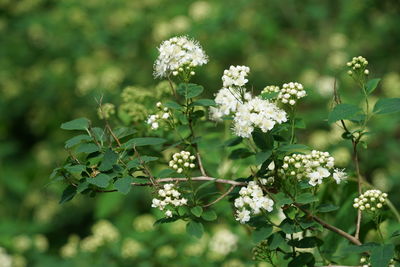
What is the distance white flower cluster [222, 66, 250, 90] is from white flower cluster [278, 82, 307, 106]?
109 mm

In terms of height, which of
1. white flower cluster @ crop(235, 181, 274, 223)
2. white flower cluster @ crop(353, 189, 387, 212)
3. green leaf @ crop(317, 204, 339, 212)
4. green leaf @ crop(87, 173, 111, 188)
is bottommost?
green leaf @ crop(317, 204, 339, 212)

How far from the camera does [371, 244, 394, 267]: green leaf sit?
1.44m

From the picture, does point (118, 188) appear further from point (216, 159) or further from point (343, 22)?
point (343, 22)

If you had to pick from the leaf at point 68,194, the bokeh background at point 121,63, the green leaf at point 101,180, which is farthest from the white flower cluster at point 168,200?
the bokeh background at point 121,63

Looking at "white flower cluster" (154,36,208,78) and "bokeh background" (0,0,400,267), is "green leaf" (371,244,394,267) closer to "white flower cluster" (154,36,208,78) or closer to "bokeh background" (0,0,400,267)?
"white flower cluster" (154,36,208,78)

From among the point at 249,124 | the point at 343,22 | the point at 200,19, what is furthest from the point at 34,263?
the point at 343,22

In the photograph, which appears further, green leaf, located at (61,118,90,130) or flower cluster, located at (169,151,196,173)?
green leaf, located at (61,118,90,130)

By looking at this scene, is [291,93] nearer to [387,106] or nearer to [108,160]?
[387,106]

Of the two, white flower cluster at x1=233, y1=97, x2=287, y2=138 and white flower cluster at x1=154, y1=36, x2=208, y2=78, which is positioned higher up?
white flower cluster at x1=154, y1=36, x2=208, y2=78

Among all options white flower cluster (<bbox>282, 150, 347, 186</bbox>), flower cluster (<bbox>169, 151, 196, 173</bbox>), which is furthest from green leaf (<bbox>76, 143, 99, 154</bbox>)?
white flower cluster (<bbox>282, 150, 347, 186</bbox>)

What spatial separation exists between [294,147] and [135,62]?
163 inches

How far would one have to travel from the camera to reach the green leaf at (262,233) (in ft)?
5.06

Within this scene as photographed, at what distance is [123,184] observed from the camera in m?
1.51

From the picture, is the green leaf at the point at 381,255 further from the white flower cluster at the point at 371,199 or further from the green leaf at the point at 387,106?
the green leaf at the point at 387,106
